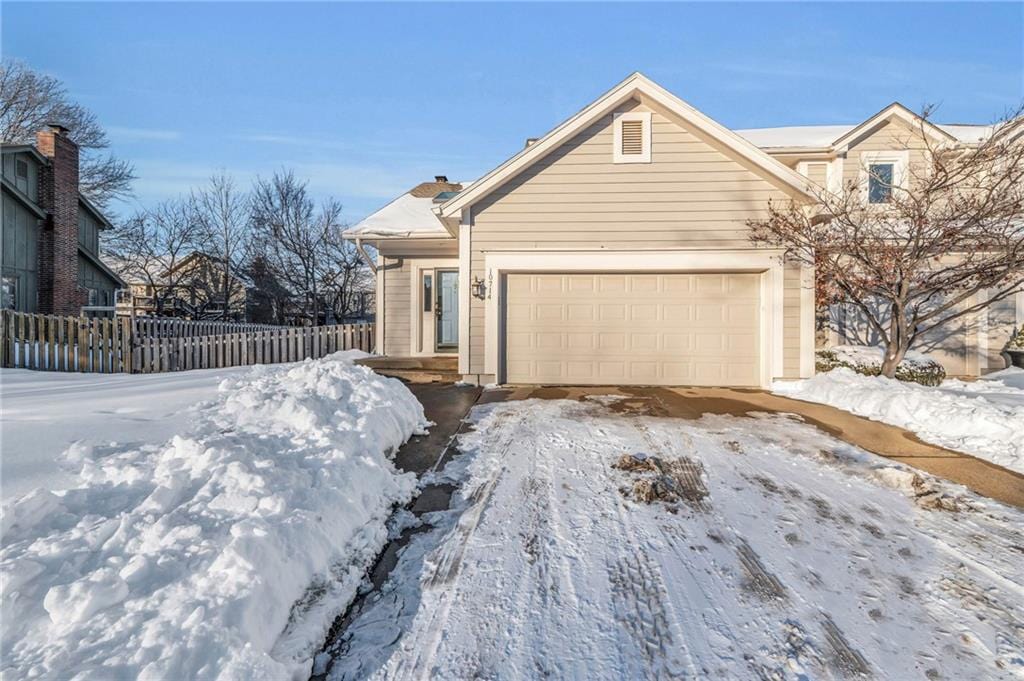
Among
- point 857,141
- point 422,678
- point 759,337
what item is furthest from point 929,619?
point 857,141

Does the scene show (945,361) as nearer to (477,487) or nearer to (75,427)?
(477,487)

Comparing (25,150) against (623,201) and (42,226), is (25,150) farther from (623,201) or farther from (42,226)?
(623,201)

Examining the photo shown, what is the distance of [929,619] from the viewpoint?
2287 millimetres

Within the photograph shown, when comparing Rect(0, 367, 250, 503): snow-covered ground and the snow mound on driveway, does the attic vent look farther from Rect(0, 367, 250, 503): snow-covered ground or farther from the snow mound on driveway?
Rect(0, 367, 250, 503): snow-covered ground

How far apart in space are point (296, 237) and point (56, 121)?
1492 centimetres

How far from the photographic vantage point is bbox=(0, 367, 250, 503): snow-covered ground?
3.04m

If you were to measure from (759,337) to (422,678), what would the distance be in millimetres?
8112

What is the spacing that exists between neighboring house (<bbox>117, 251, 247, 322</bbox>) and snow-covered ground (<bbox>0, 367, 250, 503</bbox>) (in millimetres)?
15492

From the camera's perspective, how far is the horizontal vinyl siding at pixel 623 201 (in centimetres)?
844

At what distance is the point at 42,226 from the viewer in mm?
15875

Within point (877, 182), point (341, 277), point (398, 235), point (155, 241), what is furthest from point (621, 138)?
point (155, 241)

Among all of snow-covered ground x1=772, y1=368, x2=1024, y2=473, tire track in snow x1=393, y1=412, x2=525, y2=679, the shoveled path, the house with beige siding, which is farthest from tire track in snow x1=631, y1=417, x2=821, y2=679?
the house with beige siding

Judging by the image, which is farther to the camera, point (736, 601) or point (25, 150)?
point (25, 150)

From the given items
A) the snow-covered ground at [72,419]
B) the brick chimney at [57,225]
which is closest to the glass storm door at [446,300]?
the snow-covered ground at [72,419]
